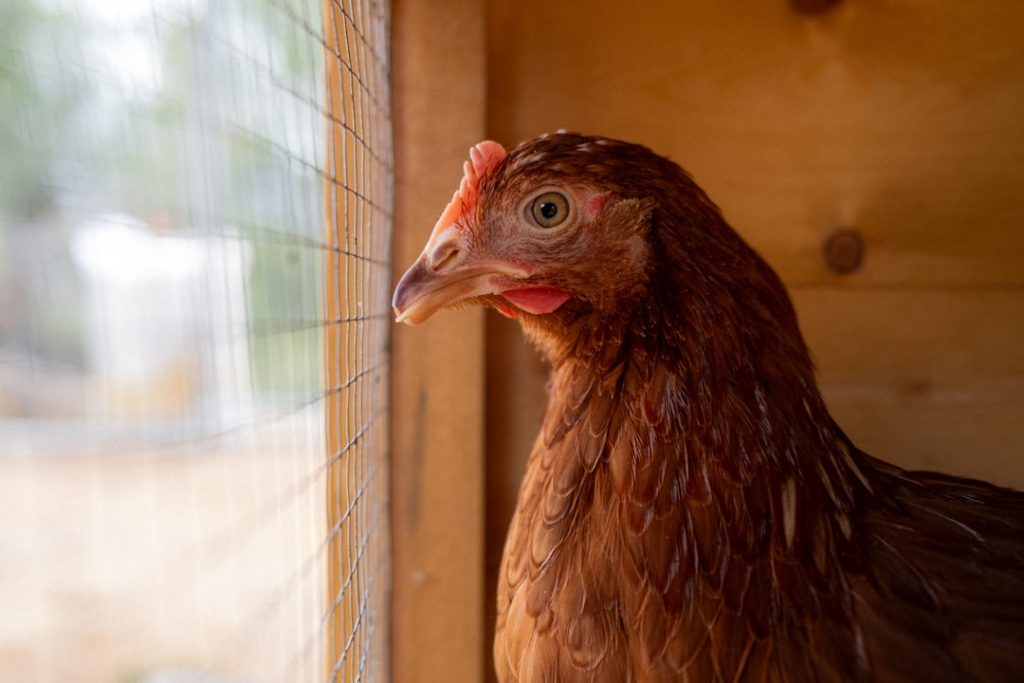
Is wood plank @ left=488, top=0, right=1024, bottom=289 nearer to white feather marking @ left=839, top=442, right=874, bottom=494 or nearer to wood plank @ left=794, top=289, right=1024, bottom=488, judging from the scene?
wood plank @ left=794, top=289, right=1024, bottom=488

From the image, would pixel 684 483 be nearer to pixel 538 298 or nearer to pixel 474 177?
pixel 538 298

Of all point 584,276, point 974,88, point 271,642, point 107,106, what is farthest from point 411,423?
point 974,88

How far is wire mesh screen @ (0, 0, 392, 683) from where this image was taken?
431 mm

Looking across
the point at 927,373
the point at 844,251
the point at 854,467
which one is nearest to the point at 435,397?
the point at 854,467

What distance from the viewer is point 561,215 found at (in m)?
0.83

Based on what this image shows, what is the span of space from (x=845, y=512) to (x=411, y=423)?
72 cm

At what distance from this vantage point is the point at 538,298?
0.87 meters

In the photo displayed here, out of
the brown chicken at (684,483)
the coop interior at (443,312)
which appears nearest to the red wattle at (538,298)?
the brown chicken at (684,483)

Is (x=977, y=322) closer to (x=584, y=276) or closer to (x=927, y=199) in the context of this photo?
(x=927, y=199)

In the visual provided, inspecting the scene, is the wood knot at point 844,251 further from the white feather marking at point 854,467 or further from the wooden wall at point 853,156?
the white feather marking at point 854,467

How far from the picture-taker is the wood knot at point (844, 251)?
1.25m

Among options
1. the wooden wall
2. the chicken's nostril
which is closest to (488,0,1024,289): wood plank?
the wooden wall

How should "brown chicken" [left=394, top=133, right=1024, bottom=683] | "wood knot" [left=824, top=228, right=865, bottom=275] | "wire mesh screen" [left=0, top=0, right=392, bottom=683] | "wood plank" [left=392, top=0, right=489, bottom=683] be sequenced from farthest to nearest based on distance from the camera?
"wood knot" [left=824, top=228, right=865, bottom=275] → "wood plank" [left=392, top=0, right=489, bottom=683] → "brown chicken" [left=394, top=133, right=1024, bottom=683] → "wire mesh screen" [left=0, top=0, right=392, bottom=683]

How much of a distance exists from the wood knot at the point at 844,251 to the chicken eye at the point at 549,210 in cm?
69
